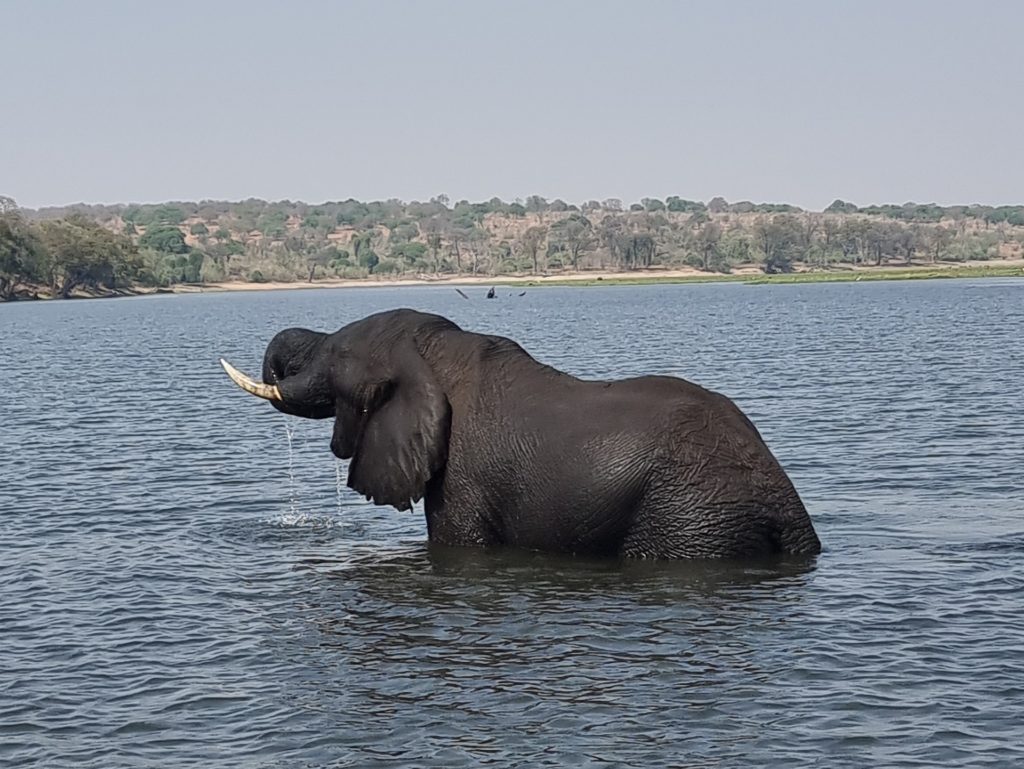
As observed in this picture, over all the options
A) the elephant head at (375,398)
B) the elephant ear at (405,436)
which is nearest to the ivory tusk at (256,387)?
the elephant head at (375,398)

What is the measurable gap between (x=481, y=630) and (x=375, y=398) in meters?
3.21

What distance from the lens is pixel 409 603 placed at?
13773 mm

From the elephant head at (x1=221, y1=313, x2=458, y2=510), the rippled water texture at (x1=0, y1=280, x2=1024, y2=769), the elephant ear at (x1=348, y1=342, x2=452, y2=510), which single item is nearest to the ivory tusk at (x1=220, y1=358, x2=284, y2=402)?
the elephant head at (x1=221, y1=313, x2=458, y2=510)

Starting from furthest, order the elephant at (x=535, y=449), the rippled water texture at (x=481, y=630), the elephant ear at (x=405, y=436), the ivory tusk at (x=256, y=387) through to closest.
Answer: the ivory tusk at (x=256, y=387)
the elephant ear at (x=405, y=436)
the elephant at (x=535, y=449)
the rippled water texture at (x=481, y=630)

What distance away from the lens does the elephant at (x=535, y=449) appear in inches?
547

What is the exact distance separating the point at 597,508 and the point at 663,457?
79 centimetres

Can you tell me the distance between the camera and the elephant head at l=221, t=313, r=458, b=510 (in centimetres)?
1484

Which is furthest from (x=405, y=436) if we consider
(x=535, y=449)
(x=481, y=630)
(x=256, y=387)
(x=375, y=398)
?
(x=481, y=630)

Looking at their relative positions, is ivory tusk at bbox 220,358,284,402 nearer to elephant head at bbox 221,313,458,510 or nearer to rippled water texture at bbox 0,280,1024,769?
elephant head at bbox 221,313,458,510

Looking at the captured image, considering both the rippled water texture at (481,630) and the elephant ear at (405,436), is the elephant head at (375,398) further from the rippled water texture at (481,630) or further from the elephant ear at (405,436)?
the rippled water texture at (481,630)

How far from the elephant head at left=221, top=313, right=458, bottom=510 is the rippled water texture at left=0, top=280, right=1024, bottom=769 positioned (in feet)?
2.92

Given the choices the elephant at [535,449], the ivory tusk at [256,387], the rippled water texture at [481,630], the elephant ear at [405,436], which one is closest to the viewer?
the rippled water texture at [481,630]

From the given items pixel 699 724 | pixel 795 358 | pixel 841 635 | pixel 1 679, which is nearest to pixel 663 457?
pixel 841 635

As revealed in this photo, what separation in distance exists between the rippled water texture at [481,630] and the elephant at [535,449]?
342mm
